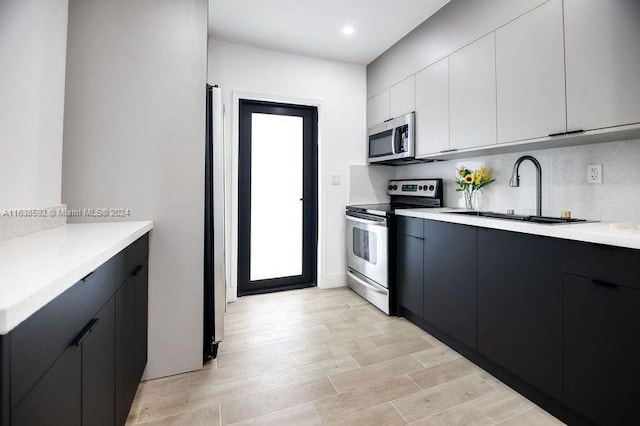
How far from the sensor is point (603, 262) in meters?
1.22

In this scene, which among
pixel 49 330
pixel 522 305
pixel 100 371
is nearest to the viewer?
pixel 49 330

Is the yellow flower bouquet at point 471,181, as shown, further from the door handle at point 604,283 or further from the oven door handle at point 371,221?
the door handle at point 604,283

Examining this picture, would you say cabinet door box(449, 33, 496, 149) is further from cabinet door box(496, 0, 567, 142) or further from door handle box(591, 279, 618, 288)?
door handle box(591, 279, 618, 288)

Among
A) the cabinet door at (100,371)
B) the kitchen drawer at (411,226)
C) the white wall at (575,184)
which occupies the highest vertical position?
the white wall at (575,184)

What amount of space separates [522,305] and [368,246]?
58.4 inches

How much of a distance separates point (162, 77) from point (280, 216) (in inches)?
73.7

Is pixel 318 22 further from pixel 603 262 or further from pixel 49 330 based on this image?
pixel 49 330

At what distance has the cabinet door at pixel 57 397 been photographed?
0.56 meters

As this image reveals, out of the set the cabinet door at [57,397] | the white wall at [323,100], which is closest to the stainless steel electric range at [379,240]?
the white wall at [323,100]

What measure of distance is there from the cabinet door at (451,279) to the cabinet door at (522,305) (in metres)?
0.07

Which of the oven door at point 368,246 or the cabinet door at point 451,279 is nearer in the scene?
the cabinet door at point 451,279

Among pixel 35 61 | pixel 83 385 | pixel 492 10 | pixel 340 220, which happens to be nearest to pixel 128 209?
pixel 35 61

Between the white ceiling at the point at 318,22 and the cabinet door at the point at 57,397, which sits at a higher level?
the white ceiling at the point at 318,22

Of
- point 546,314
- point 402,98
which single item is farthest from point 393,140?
point 546,314
